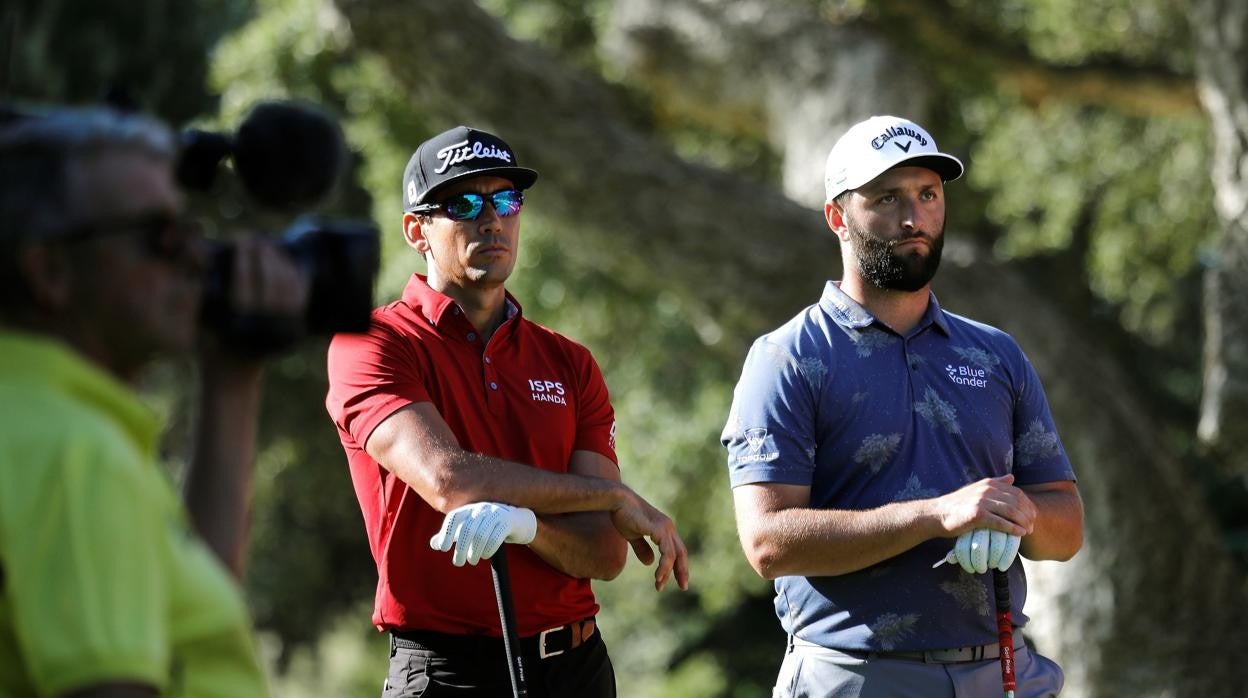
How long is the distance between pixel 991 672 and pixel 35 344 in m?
2.56

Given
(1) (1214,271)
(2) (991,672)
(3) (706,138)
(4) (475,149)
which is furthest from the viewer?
(3) (706,138)

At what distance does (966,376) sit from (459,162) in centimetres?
135

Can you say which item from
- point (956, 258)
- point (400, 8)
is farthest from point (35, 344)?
point (956, 258)

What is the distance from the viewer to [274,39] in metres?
14.2

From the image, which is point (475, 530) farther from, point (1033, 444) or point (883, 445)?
point (1033, 444)

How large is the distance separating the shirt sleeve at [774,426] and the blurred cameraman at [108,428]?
185 cm

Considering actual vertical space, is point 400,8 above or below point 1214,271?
above

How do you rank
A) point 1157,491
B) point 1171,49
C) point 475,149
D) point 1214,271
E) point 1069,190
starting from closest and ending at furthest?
point 475,149 < point 1214,271 < point 1157,491 < point 1171,49 < point 1069,190

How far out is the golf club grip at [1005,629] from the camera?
3838mm

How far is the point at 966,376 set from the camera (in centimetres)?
402

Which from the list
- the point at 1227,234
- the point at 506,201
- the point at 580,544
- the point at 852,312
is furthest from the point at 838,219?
the point at 1227,234

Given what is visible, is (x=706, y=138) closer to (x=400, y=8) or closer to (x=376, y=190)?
(x=376, y=190)

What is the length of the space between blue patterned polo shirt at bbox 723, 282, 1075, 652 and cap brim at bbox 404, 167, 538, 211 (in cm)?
75

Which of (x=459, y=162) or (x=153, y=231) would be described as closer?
(x=153, y=231)
